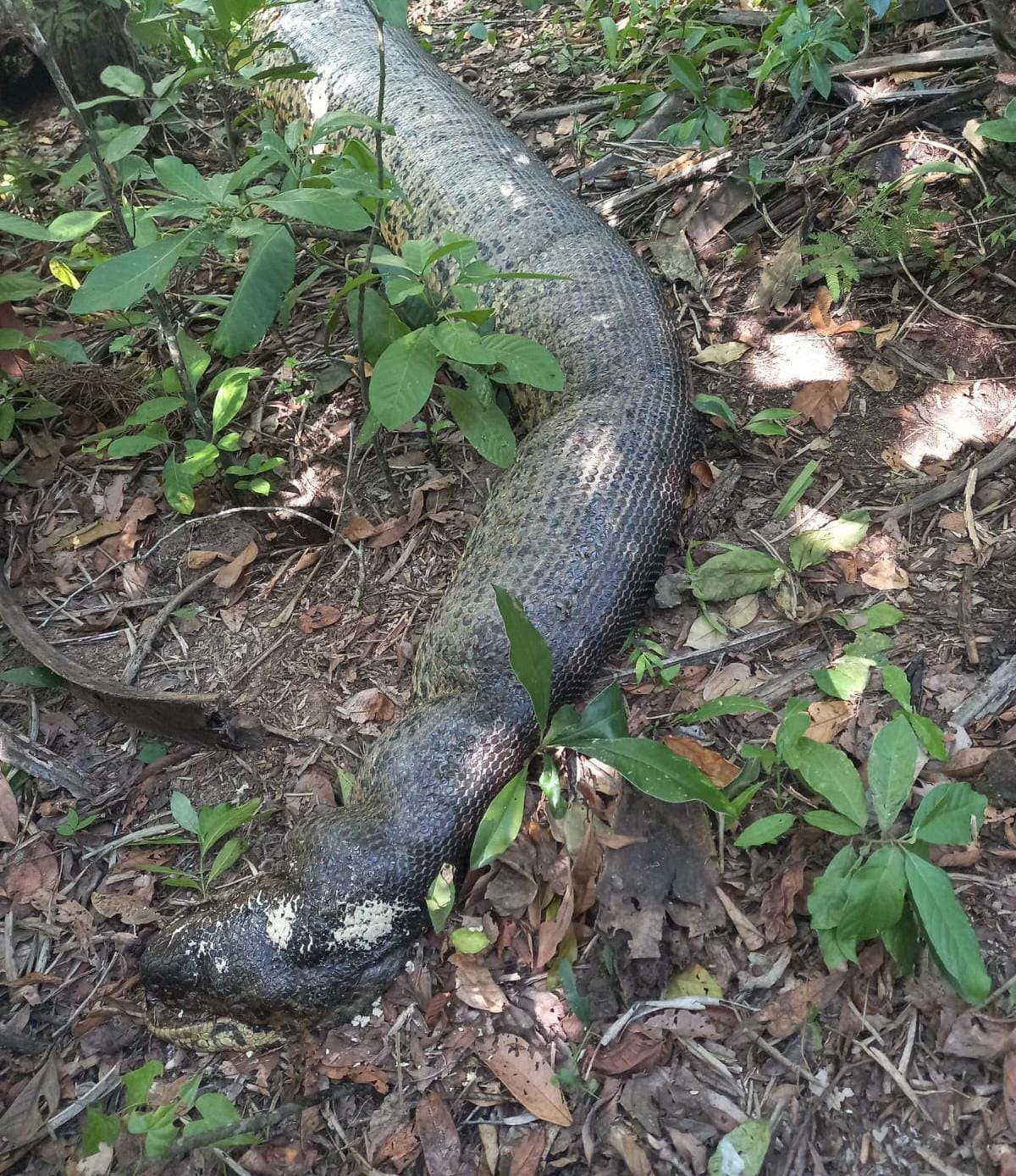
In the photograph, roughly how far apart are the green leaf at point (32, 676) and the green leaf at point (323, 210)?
6.61 ft

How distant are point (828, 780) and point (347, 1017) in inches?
63.3

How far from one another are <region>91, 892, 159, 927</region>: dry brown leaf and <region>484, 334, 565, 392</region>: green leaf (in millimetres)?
2151

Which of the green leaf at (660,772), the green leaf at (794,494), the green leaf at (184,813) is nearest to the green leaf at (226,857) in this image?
the green leaf at (184,813)

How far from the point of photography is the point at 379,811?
3.11 meters

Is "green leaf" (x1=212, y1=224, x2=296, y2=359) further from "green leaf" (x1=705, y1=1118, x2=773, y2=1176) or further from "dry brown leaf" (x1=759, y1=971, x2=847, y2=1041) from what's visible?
"green leaf" (x1=705, y1=1118, x2=773, y2=1176)

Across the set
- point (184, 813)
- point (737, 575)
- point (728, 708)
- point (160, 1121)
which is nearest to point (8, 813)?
point (184, 813)

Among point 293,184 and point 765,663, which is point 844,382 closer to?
point 765,663

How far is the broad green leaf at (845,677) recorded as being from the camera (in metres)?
2.96

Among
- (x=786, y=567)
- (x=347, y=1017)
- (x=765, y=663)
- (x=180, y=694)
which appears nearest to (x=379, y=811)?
(x=347, y=1017)

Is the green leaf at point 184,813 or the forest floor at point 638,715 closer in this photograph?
the forest floor at point 638,715

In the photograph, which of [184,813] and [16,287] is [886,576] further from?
[16,287]

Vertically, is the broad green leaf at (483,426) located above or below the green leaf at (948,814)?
above

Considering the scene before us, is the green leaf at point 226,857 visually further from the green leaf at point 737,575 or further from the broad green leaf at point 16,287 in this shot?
the broad green leaf at point 16,287

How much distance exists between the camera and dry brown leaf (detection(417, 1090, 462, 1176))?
252cm
